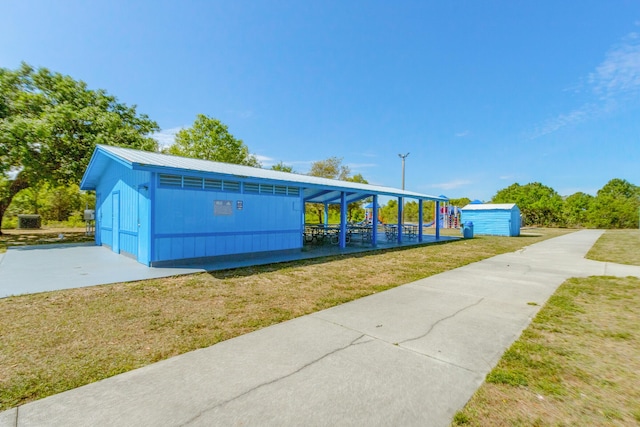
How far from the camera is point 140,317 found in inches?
172

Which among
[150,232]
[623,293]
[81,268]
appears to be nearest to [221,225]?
[150,232]

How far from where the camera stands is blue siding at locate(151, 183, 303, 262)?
318 inches

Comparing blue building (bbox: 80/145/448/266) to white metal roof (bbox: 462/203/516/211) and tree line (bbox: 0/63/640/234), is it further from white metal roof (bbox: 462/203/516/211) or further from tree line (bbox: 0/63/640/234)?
white metal roof (bbox: 462/203/516/211)

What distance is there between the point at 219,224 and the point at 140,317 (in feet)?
16.1

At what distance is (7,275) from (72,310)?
4.20 m

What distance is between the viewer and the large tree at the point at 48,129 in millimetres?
14094

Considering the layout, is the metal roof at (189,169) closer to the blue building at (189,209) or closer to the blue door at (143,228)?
the blue building at (189,209)

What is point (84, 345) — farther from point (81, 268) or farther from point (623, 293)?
point (623, 293)

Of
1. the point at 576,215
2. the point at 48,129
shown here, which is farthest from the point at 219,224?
the point at 576,215

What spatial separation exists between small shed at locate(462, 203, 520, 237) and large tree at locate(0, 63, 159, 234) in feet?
85.1

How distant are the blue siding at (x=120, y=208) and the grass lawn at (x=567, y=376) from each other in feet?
27.6

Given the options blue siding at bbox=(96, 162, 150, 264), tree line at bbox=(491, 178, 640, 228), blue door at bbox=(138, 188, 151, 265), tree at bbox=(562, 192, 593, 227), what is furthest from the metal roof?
tree at bbox=(562, 192, 593, 227)

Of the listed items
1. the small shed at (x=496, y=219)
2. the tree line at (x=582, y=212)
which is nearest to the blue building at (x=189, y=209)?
the small shed at (x=496, y=219)

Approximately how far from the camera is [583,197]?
4162cm
